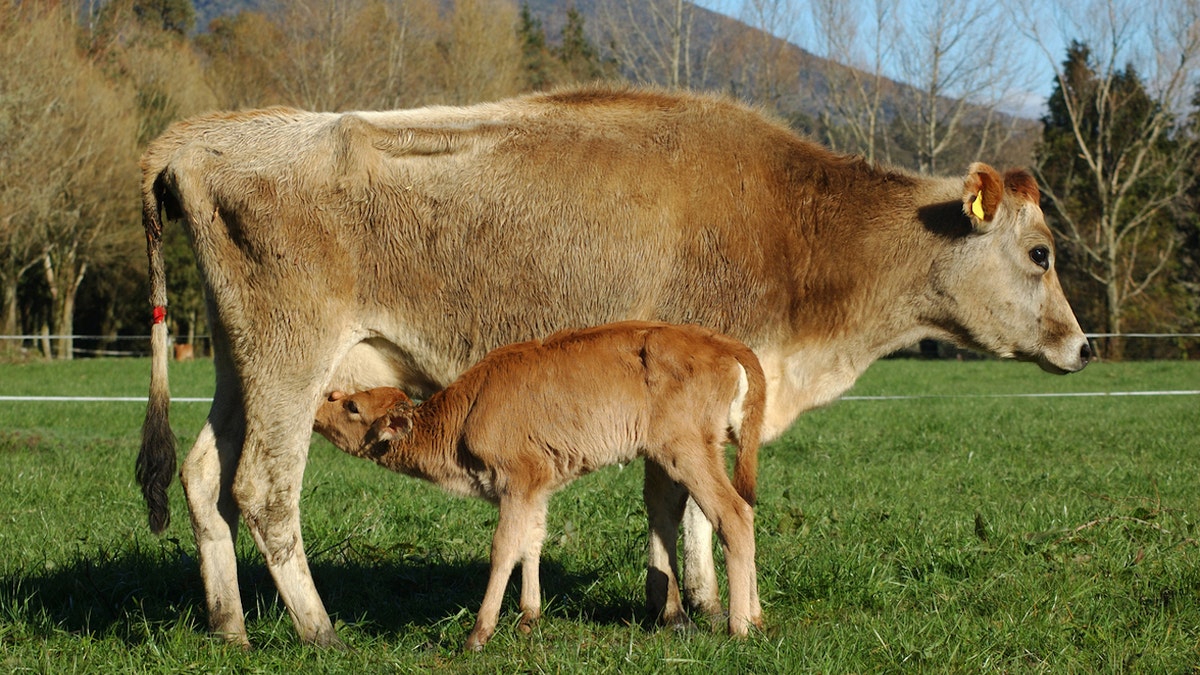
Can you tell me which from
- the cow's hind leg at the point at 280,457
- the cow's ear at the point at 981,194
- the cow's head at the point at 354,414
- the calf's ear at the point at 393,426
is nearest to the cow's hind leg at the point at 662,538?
the calf's ear at the point at 393,426

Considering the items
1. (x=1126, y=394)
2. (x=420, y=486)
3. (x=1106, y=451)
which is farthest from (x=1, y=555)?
(x=1126, y=394)

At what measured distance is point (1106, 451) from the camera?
12.8 meters

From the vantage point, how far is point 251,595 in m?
6.50

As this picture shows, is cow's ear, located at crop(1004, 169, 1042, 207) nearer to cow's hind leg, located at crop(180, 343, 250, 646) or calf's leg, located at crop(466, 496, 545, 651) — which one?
calf's leg, located at crop(466, 496, 545, 651)

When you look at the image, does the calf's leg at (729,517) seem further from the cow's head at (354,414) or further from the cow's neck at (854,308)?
the cow's head at (354,414)

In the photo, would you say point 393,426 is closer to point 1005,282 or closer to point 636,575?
point 636,575

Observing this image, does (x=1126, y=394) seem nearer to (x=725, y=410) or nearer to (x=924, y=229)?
(x=924, y=229)

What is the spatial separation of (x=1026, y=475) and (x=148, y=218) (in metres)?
7.96

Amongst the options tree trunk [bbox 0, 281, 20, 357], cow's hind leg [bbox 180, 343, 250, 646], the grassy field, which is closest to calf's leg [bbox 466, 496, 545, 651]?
the grassy field

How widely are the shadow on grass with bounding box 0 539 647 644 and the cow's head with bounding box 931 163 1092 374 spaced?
2525mm

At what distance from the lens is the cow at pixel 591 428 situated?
516cm

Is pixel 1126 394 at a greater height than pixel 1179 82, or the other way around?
pixel 1179 82

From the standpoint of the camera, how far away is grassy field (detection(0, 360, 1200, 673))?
5020 millimetres

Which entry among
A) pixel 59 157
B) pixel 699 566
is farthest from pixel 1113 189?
pixel 699 566
